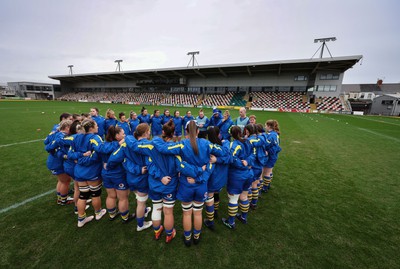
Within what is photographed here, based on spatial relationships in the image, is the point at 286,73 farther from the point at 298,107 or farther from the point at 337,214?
the point at 337,214

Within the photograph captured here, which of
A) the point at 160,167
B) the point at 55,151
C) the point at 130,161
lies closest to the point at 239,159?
the point at 160,167

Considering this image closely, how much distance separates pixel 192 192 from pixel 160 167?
60 centimetres

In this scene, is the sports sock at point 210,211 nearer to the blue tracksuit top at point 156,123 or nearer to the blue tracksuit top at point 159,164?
the blue tracksuit top at point 159,164

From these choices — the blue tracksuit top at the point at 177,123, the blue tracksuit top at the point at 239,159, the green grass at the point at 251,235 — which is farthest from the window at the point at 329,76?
the blue tracksuit top at the point at 239,159

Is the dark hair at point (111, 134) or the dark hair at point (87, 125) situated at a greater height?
the dark hair at point (87, 125)

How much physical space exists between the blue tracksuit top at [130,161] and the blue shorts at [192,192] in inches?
27.5

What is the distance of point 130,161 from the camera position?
266 cm

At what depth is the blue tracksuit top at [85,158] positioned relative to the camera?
2816 mm

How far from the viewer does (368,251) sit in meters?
2.66

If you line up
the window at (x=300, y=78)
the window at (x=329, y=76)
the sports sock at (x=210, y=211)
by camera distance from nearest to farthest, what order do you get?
the sports sock at (x=210, y=211)
the window at (x=329, y=76)
the window at (x=300, y=78)

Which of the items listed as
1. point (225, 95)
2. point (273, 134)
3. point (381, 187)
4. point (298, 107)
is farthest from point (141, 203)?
→ point (225, 95)

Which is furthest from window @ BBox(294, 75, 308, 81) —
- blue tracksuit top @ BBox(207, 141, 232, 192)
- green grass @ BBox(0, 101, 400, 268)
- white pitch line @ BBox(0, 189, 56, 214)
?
white pitch line @ BBox(0, 189, 56, 214)

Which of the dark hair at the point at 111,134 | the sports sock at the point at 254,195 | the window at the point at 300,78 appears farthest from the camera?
the window at the point at 300,78

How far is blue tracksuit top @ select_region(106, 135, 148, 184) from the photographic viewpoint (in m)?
2.60
